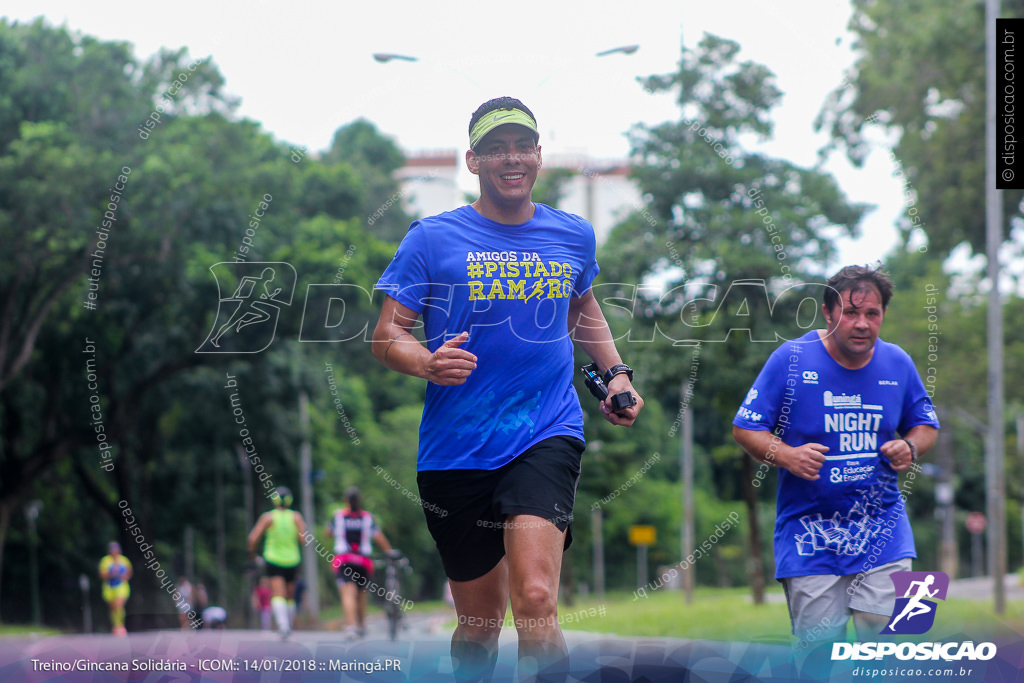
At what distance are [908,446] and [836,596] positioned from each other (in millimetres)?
602

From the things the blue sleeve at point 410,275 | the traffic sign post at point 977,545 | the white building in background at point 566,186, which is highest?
the white building in background at point 566,186

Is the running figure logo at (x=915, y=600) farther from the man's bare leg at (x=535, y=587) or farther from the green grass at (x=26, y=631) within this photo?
the green grass at (x=26, y=631)

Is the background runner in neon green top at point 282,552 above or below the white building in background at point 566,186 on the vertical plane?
below

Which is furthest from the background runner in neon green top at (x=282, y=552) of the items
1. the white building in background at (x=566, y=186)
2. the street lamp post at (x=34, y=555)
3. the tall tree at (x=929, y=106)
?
the street lamp post at (x=34, y=555)

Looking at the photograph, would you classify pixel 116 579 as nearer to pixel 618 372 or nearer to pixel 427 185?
pixel 427 185

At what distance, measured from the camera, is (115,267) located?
18.9m

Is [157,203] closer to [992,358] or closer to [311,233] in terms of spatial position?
[311,233]

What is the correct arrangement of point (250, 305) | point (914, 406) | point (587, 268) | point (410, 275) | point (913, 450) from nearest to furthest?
point (410, 275) < point (587, 268) < point (913, 450) < point (914, 406) < point (250, 305)

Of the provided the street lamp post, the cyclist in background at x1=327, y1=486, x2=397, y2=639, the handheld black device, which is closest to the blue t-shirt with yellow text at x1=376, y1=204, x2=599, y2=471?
the handheld black device

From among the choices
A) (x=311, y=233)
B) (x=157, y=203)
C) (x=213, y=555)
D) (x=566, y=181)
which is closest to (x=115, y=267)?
(x=157, y=203)

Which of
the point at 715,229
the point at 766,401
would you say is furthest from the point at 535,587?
the point at 715,229

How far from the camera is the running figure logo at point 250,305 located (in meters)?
16.0

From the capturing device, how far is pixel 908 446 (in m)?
4.16

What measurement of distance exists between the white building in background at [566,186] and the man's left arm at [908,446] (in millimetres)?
1316
